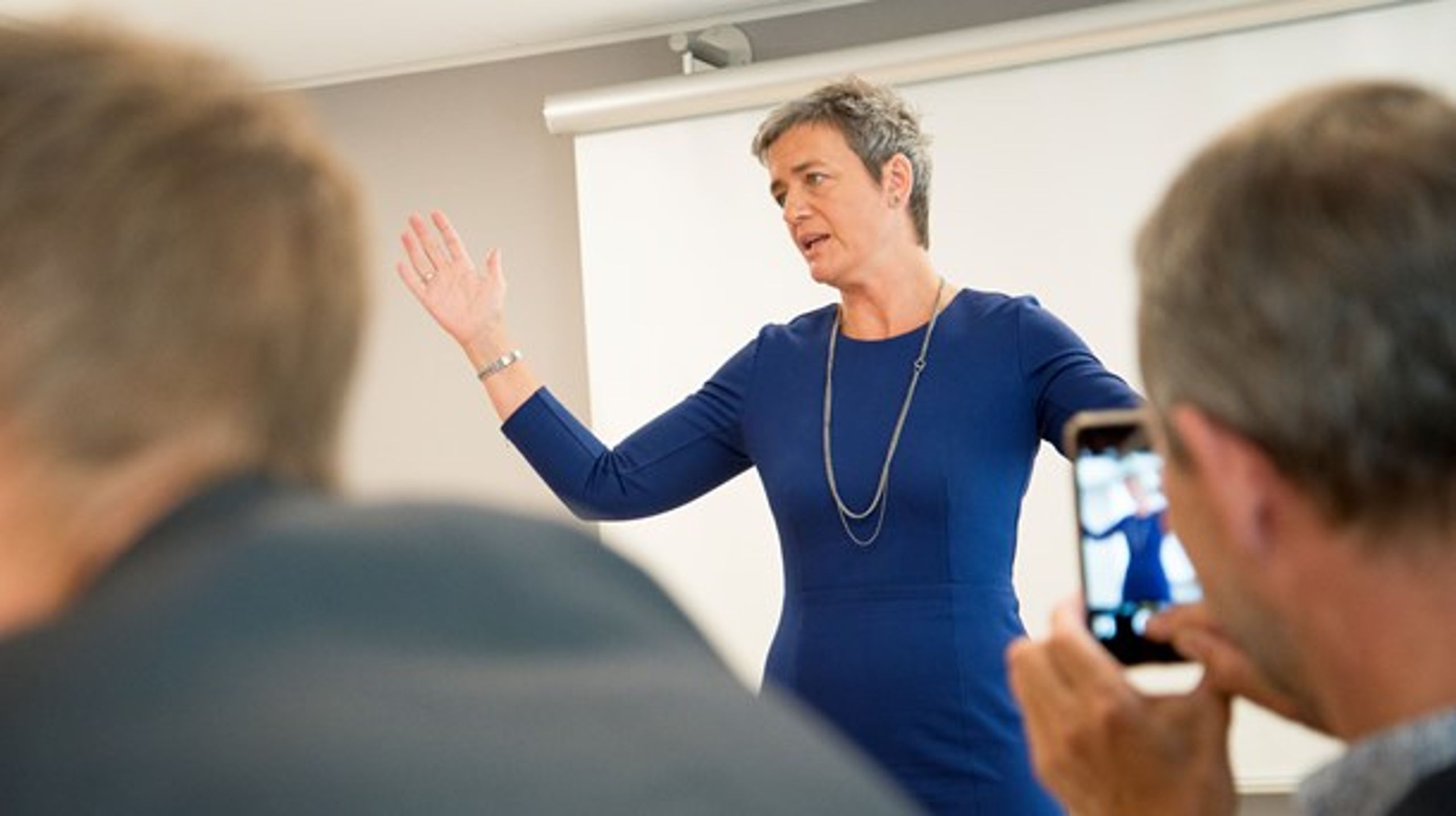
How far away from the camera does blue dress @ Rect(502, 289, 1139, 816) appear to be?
7.38 ft

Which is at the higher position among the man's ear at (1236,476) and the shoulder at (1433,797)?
the man's ear at (1236,476)

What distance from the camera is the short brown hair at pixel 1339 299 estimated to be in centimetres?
82

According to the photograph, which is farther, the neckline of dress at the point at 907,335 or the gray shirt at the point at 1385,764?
the neckline of dress at the point at 907,335

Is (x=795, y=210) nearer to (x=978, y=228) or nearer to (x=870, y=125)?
(x=870, y=125)

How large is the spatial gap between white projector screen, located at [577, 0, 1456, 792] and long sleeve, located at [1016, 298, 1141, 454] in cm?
164

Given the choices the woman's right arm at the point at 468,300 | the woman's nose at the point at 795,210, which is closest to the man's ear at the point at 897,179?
the woman's nose at the point at 795,210

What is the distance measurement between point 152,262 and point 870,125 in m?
2.02

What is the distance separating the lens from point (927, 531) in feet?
7.54

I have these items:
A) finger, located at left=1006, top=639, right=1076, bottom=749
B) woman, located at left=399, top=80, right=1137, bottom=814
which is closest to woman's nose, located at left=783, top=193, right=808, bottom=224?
woman, located at left=399, top=80, right=1137, bottom=814

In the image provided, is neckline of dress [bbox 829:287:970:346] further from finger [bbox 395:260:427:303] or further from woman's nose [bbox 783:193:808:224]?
finger [bbox 395:260:427:303]

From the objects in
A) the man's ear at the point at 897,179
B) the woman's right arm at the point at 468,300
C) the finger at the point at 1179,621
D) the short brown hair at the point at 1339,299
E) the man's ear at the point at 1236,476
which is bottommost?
the finger at the point at 1179,621

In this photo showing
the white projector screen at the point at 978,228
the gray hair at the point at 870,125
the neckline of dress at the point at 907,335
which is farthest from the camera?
the white projector screen at the point at 978,228

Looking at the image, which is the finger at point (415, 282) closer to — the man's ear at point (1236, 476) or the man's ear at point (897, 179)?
the man's ear at point (897, 179)

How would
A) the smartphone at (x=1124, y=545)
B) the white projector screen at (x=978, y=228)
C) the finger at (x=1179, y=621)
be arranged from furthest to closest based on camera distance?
the white projector screen at (x=978, y=228) < the smartphone at (x=1124, y=545) < the finger at (x=1179, y=621)
